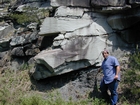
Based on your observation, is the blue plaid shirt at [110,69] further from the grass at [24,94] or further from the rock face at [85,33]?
the rock face at [85,33]

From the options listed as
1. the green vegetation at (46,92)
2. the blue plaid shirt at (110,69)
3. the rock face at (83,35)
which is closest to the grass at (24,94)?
the green vegetation at (46,92)

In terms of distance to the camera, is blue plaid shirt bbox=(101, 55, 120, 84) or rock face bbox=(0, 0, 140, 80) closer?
blue plaid shirt bbox=(101, 55, 120, 84)

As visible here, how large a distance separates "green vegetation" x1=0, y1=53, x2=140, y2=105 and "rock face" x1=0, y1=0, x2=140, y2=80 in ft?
1.39

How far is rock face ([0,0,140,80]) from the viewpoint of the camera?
6.00 m

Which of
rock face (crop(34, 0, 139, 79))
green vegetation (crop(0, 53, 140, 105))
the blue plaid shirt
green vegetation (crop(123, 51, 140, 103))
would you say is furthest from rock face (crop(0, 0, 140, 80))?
the blue plaid shirt

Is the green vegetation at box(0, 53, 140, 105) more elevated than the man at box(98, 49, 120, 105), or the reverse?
the man at box(98, 49, 120, 105)

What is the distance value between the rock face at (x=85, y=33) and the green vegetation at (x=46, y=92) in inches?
16.7

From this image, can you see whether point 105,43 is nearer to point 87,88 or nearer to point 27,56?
point 87,88

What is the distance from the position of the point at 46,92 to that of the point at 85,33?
186 centimetres

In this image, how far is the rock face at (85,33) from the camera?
600 cm

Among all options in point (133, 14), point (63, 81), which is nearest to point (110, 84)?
point (63, 81)

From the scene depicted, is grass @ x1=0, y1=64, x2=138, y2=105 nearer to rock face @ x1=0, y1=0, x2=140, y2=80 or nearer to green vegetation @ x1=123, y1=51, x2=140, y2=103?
green vegetation @ x1=123, y1=51, x2=140, y2=103

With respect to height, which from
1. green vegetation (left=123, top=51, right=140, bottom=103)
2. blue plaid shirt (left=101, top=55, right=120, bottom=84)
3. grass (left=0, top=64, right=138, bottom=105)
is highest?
blue plaid shirt (left=101, top=55, right=120, bottom=84)

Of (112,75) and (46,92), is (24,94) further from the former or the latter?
(112,75)
